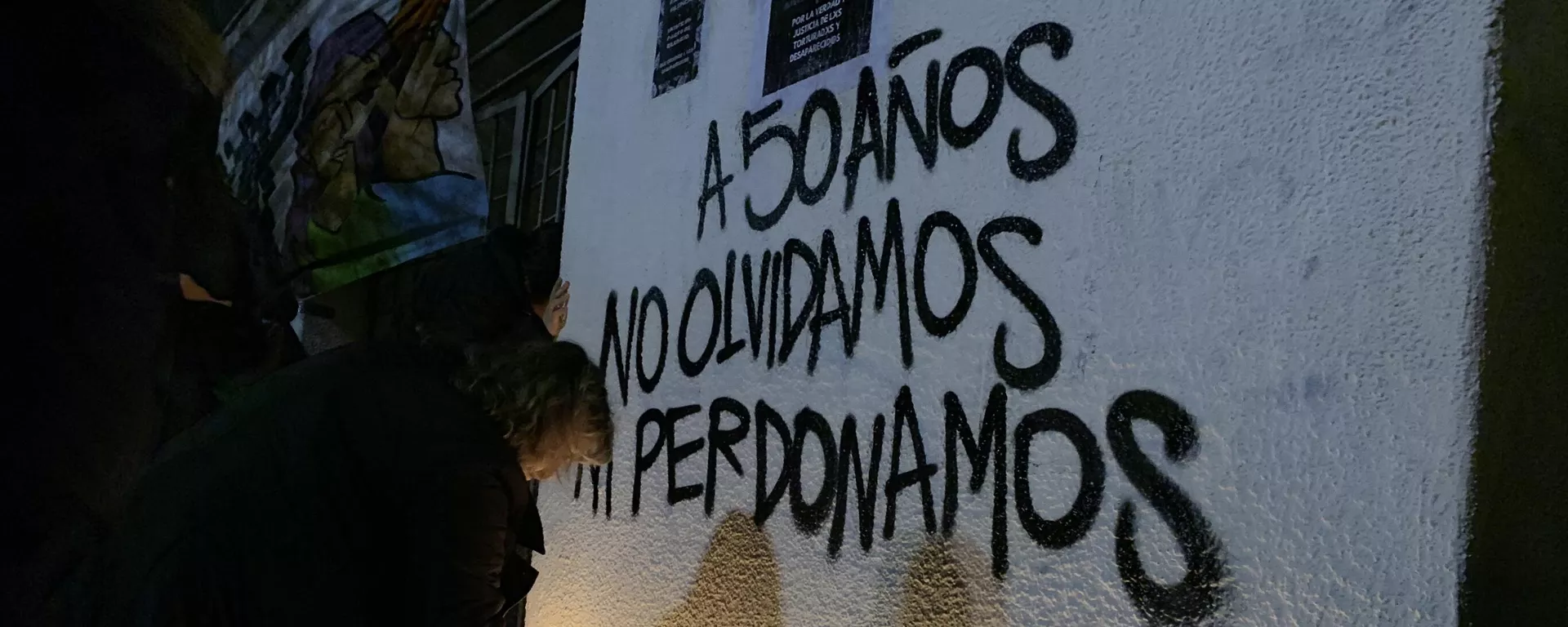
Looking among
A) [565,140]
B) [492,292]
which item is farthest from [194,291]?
[492,292]

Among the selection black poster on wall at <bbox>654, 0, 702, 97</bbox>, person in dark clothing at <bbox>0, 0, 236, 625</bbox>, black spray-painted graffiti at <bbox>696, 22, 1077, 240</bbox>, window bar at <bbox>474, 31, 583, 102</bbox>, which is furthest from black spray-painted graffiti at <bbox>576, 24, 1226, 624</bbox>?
person in dark clothing at <bbox>0, 0, 236, 625</bbox>

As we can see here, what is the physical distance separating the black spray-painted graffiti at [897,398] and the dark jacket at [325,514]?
0.48 metres

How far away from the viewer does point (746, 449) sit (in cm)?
209

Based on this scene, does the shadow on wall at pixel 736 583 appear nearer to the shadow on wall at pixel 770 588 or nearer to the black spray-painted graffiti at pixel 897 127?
the shadow on wall at pixel 770 588

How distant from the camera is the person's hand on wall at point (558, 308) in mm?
2830

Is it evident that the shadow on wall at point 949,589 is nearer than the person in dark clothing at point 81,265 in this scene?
Yes

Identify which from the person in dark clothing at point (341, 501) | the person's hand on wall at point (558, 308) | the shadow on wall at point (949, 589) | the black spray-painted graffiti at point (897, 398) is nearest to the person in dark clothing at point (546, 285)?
the person's hand on wall at point (558, 308)

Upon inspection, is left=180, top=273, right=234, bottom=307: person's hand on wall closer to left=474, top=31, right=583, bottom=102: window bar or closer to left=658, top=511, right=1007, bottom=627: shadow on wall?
left=474, top=31, right=583, bottom=102: window bar

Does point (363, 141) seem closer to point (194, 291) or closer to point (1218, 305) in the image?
point (194, 291)

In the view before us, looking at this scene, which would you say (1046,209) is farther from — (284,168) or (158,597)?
(284,168)

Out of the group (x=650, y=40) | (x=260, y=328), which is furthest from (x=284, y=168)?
(x=650, y=40)

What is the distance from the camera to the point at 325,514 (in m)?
1.83

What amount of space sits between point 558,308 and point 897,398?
52.8 inches

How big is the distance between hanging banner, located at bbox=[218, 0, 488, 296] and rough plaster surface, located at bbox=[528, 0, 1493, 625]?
2256 mm
